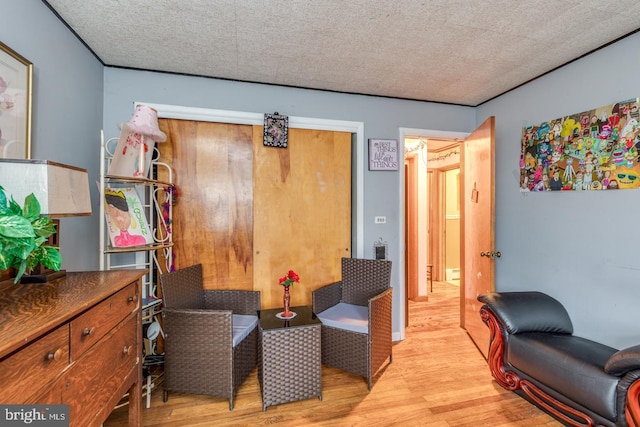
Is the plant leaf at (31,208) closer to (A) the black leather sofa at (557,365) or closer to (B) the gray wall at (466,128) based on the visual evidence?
(B) the gray wall at (466,128)

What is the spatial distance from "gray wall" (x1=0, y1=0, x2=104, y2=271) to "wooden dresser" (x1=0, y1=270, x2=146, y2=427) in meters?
0.77

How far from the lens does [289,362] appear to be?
77.9 inches

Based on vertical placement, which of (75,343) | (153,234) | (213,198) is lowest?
(75,343)

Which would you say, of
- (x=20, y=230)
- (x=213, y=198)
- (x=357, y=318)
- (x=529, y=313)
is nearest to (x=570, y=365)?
(x=529, y=313)

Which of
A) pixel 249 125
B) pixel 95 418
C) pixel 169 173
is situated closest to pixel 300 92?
pixel 249 125

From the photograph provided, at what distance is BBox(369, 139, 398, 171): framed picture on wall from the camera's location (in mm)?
2980

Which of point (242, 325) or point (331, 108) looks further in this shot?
point (331, 108)

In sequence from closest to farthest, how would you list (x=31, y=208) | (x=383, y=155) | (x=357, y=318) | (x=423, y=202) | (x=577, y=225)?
(x=31, y=208) < (x=577, y=225) < (x=357, y=318) < (x=383, y=155) < (x=423, y=202)

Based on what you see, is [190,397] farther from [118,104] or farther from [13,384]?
[118,104]

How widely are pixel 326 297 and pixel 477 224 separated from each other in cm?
164

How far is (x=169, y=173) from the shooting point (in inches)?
97.5

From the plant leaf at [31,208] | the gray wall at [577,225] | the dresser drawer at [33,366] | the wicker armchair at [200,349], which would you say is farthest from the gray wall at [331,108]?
the dresser drawer at [33,366]

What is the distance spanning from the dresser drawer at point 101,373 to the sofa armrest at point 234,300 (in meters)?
0.98

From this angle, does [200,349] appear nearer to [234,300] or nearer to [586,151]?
[234,300]
